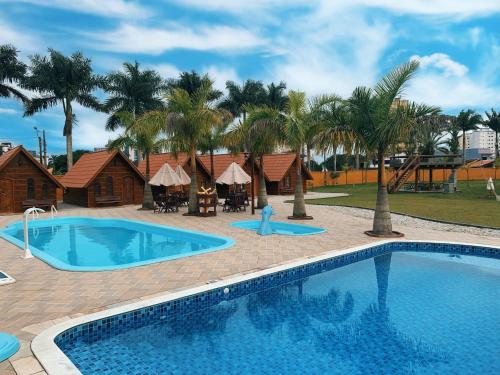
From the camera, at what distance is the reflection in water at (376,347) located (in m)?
4.55

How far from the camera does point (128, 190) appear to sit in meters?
23.5

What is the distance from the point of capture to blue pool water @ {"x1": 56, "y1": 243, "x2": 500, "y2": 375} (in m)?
4.53

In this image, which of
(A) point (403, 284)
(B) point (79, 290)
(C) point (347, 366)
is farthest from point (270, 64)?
(C) point (347, 366)

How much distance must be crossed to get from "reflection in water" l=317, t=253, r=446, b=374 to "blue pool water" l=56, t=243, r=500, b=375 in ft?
0.04

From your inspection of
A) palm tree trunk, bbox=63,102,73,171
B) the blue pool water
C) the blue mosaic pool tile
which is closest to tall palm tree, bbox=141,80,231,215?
the blue mosaic pool tile

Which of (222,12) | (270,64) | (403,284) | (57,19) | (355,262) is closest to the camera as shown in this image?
(403,284)

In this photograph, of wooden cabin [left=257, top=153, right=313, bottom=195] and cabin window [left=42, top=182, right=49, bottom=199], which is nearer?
cabin window [left=42, top=182, right=49, bottom=199]

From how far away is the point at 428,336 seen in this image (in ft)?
17.3

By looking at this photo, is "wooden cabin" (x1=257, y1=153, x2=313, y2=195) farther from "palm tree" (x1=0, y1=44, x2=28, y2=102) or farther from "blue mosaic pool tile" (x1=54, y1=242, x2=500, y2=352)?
"palm tree" (x1=0, y1=44, x2=28, y2=102)

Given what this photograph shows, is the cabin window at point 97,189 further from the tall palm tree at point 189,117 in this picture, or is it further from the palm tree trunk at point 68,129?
the palm tree trunk at point 68,129

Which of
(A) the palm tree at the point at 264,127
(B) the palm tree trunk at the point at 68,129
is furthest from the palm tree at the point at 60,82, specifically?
(A) the palm tree at the point at 264,127

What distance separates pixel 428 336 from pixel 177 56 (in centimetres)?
2054

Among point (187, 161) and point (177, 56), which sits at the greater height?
point (177, 56)

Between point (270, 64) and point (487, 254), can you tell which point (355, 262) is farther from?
point (270, 64)
